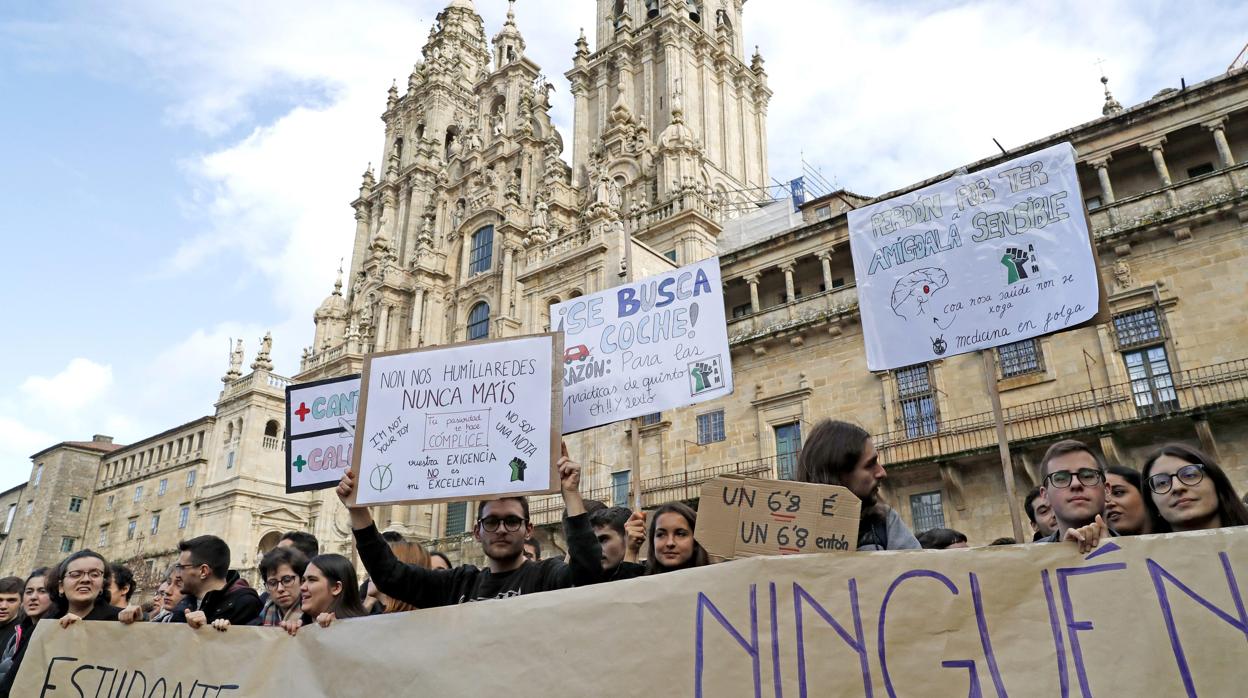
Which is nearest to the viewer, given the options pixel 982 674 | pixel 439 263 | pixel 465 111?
pixel 982 674

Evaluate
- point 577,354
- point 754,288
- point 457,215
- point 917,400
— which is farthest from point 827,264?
point 457,215

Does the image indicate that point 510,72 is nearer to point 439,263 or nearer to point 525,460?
point 439,263

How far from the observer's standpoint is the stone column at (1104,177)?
18528 mm

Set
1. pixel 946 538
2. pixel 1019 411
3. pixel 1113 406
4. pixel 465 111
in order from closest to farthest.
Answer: pixel 946 538, pixel 1113 406, pixel 1019 411, pixel 465 111

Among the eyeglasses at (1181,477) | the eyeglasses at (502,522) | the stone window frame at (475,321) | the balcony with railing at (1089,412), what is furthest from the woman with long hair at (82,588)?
the stone window frame at (475,321)

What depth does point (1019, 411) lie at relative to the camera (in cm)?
1784

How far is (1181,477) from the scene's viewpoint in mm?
3936

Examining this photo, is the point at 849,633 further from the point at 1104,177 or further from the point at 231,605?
the point at 1104,177

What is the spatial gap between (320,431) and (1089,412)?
49.6 ft

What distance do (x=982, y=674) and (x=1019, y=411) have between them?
53.8 feet

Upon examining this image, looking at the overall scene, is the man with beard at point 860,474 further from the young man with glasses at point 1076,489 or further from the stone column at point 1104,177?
the stone column at point 1104,177

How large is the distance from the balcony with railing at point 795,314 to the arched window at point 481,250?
21664 mm

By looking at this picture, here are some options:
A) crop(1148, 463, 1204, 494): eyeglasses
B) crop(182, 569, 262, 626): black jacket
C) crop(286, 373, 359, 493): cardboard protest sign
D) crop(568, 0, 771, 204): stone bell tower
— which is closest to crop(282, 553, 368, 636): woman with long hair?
crop(182, 569, 262, 626): black jacket

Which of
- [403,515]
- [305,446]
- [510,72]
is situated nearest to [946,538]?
[305,446]
